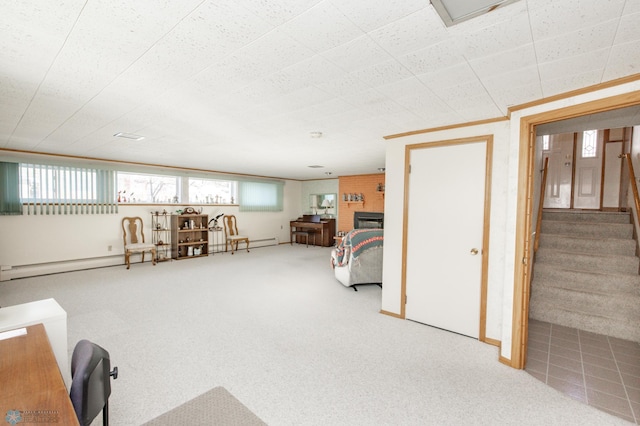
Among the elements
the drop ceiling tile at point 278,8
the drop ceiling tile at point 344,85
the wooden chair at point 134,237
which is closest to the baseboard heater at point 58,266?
the wooden chair at point 134,237

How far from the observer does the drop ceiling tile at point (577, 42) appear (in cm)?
133

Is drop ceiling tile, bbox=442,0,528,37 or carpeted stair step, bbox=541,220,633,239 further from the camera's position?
carpeted stair step, bbox=541,220,633,239

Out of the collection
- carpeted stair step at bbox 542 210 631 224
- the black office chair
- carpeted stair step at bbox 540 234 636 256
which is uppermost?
carpeted stair step at bbox 542 210 631 224

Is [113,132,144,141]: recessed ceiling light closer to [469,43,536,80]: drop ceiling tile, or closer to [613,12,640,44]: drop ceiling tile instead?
[469,43,536,80]: drop ceiling tile

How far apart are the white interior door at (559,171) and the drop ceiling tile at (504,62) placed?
17.8 feet

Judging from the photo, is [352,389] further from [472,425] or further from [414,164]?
[414,164]

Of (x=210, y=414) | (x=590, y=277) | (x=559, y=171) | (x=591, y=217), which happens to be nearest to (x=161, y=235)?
(x=210, y=414)

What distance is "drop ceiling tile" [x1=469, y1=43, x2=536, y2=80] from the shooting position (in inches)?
60.9

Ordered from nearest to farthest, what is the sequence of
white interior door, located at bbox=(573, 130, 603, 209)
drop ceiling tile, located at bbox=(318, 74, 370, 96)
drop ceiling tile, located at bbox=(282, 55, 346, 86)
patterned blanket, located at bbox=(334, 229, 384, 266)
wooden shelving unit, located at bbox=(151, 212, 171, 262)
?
drop ceiling tile, located at bbox=(282, 55, 346, 86) < drop ceiling tile, located at bbox=(318, 74, 370, 96) < patterned blanket, located at bbox=(334, 229, 384, 266) < white interior door, located at bbox=(573, 130, 603, 209) < wooden shelving unit, located at bbox=(151, 212, 171, 262)

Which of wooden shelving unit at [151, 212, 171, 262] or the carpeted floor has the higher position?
wooden shelving unit at [151, 212, 171, 262]

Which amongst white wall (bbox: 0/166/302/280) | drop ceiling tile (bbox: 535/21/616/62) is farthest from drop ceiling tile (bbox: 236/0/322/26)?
white wall (bbox: 0/166/302/280)

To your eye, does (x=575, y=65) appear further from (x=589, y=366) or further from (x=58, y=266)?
(x=58, y=266)

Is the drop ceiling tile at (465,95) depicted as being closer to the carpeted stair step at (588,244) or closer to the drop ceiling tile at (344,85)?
the drop ceiling tile at (344,85)

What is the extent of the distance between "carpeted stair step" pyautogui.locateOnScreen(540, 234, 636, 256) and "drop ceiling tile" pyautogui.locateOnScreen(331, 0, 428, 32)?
14.0 feet
